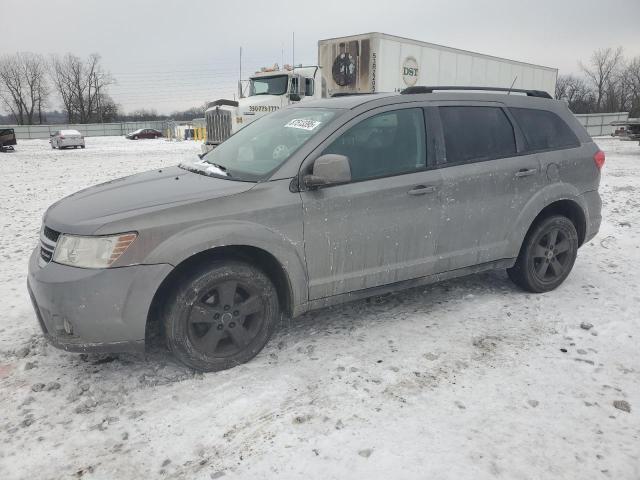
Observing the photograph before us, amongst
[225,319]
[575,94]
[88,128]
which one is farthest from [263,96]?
[575,94]

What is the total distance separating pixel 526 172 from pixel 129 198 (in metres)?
3.23

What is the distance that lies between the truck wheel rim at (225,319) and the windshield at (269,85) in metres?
12.2

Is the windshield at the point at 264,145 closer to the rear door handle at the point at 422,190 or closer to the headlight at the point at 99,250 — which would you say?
the rear door handle at the point at 422,190

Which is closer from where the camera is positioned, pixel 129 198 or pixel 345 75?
pixel 129 198

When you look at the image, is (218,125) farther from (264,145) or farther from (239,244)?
(239,244)

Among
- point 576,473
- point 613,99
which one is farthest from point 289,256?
point 613,99

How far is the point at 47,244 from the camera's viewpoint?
3.14 meters

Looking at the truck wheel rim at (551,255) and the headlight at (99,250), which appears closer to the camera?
the headlight at (99,250)

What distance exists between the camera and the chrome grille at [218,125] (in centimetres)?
1562

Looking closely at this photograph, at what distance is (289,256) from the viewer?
3301 mm

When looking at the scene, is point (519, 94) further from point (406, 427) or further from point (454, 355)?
point (406, 427)

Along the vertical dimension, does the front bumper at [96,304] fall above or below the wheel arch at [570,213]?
below

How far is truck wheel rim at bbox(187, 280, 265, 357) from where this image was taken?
10.3 ft

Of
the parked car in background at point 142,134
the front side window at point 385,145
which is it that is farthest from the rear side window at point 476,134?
the parked car in background at point 142,134
